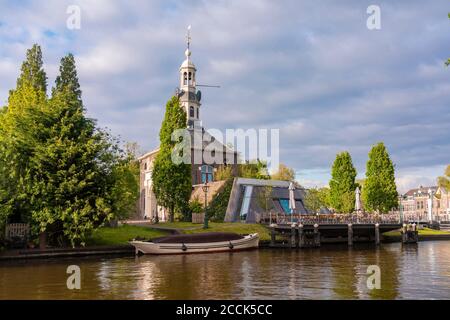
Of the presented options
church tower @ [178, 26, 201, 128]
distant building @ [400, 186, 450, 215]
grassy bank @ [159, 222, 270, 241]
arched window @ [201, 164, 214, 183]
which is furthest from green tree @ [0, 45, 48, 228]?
distant building @ [400, 186, 450, 215]

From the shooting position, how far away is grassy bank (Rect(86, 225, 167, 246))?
37.4 meters

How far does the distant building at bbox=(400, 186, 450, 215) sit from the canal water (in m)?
99.0

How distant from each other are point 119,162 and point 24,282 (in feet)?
52.6

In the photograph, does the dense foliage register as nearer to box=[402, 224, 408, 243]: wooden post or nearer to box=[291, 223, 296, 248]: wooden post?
box=[291, 223, 296, 248]: wooden post

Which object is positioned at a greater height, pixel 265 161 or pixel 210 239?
pixel 265 161

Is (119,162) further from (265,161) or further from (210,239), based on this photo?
(265,161)

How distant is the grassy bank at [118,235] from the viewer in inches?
1473

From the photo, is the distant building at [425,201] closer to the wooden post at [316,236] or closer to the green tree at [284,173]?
the green tree at [284,173]

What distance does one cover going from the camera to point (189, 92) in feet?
277

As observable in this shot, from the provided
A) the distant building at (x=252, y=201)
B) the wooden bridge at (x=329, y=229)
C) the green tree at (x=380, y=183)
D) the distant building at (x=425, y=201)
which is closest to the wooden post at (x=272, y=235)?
the wooden bridge at (x=329, y=229)

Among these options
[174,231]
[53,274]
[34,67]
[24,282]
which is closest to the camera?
[24,282]

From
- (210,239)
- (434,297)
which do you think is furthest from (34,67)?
(434,297)

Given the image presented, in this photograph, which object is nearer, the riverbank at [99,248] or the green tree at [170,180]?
the riverbank at [99,248]

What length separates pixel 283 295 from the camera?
17.9m
